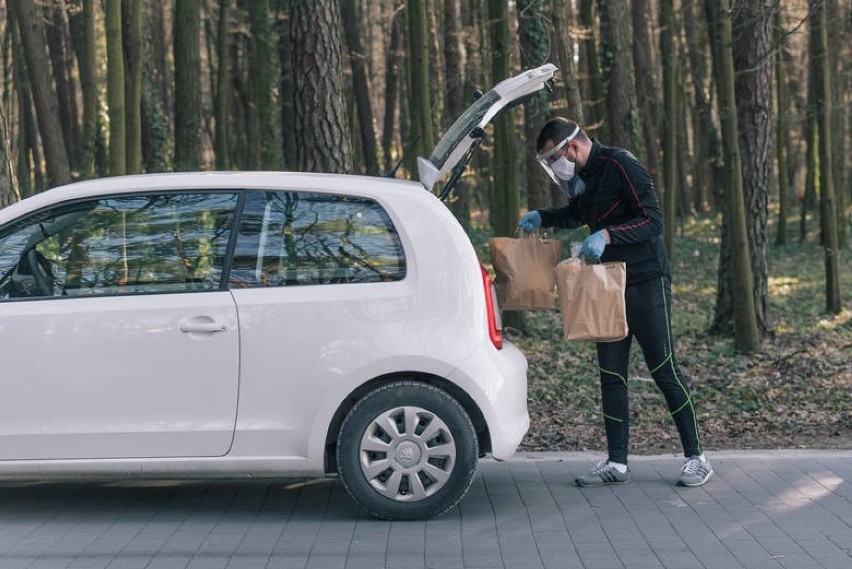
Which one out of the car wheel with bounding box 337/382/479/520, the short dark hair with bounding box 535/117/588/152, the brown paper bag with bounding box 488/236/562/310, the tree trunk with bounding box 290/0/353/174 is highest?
the tree trunk with bounding box 290/0/353/174

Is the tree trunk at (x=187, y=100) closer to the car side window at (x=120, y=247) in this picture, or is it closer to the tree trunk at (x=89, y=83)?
the tree trunk at (x=89, y=83)

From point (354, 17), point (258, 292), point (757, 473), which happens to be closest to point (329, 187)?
point (258, 292)

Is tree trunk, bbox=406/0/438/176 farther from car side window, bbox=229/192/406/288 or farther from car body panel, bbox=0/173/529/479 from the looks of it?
car body panel, bbox=0/173/529/479

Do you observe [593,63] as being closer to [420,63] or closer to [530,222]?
[420,63]

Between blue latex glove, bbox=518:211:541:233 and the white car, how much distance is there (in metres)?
1.04

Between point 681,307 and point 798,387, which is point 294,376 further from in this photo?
point 681,307

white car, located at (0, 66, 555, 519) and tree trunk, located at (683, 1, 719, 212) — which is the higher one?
tree trunk, located at (683, 1, 719, 212)

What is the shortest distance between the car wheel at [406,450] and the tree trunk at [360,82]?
20281 millimetres

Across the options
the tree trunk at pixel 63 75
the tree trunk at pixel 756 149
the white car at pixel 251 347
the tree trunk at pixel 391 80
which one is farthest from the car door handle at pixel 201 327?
the tree trunk at pixel 63 75

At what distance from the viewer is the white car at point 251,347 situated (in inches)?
249

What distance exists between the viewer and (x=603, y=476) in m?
7.29

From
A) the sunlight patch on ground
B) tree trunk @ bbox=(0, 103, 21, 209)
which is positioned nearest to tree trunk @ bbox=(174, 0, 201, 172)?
tree trunk @ bbox=(0, 103, 21, 209)

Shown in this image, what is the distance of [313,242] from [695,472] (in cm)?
266

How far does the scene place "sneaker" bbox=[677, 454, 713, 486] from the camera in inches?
281
